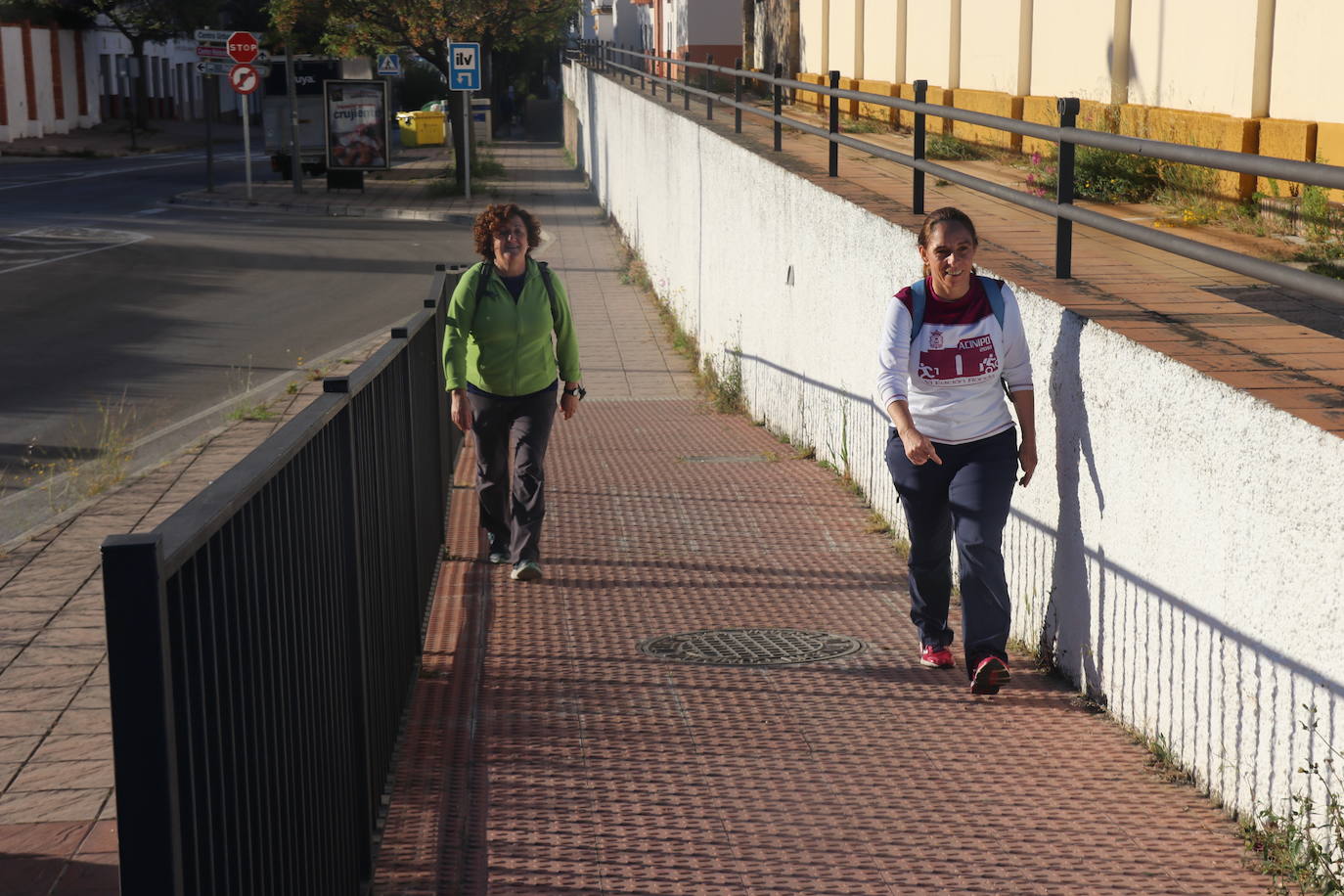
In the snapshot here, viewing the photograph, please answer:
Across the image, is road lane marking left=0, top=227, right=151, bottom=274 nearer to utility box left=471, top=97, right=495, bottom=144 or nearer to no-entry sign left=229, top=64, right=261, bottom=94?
no-entry sign left=229, top=64, right=261, bottom=94

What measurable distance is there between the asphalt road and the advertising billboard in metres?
3.84

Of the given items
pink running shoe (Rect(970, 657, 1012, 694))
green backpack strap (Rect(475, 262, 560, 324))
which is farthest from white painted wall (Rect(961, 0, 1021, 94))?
pink running shoe (Rect(970, 657, 1012, 694))

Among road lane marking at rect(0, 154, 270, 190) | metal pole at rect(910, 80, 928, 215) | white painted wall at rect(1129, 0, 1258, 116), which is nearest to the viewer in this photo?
metal pole at rect(910, 80, 928, 215)

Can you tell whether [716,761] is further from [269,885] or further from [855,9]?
[855,9]

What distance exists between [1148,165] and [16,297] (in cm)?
1366

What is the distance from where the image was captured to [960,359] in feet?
18.9

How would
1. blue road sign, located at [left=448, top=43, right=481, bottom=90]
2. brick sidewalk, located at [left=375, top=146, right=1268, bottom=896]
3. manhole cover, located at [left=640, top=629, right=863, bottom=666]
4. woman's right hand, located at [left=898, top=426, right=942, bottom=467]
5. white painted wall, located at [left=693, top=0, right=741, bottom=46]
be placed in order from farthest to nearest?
white painted wall, located at [left=693, top=0, right=741, bottom=46] < blue road sign, located at [left=448, top=43, right=481, bottom=90] < manhole cover, located at [left=640, top=629, right=863, bottom=666] < woman's right hand, located at [left=898, top=426, right=942, bottom=467] < brick sidewalk, located at [left=375, top=146, right=1268, bottom=896]

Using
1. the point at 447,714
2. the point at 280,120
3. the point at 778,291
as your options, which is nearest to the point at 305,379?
the point at 778,291

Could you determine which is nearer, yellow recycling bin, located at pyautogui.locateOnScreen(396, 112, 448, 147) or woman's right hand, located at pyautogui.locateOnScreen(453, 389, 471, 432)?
woman's right hand, located at pyautogui.locateOnScreen(453, 389, 471, 432)

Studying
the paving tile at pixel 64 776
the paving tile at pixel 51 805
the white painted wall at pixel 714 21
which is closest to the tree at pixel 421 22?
the white painted wall at pixel 714 21

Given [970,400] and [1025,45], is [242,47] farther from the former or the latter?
[970,400]

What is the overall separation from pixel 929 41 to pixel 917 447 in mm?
13353

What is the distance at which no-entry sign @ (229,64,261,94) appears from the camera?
31953mm

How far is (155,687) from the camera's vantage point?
85.6 inches
